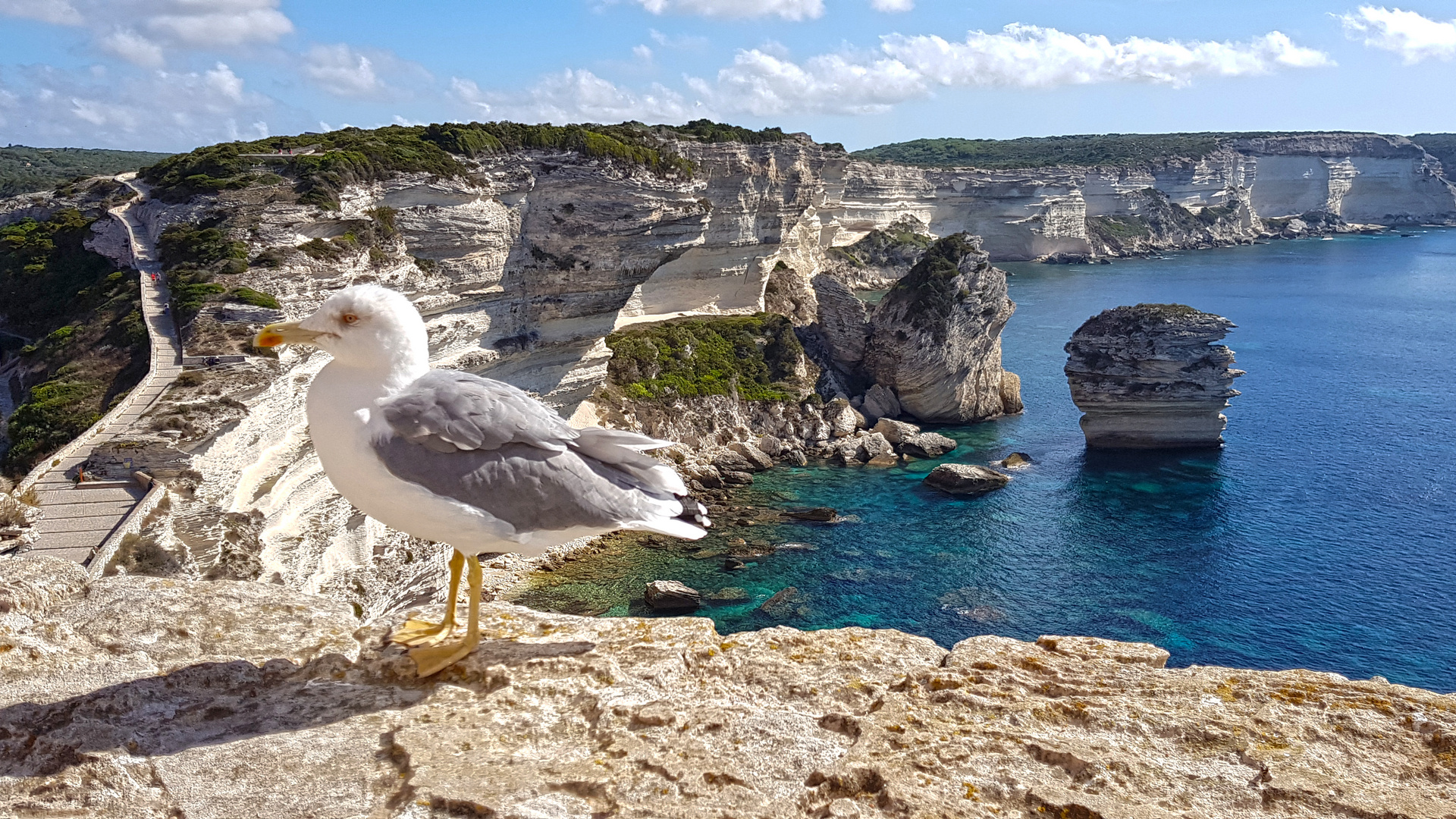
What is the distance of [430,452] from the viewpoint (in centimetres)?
620

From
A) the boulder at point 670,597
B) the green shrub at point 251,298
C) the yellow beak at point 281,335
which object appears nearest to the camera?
the yellow beak at point 281,335

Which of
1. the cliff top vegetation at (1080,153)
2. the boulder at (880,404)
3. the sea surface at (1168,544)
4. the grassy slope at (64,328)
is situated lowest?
the sea surface at (1168,544)

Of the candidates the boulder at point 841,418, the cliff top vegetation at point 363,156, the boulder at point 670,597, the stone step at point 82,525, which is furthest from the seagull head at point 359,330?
the boulder at point 841,418

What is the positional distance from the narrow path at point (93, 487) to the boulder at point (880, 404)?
1685 inches

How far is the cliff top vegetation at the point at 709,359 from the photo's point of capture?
178 ft

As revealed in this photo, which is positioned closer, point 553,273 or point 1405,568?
point 1405,568

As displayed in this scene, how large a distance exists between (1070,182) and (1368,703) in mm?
149699

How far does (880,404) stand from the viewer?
62250 millimetres

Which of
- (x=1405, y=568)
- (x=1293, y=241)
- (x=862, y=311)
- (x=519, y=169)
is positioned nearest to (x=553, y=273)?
(x=519, y=169)

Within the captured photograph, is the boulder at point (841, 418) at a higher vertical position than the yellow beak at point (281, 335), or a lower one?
lower

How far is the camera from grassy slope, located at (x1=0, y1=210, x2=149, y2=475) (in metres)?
28.2

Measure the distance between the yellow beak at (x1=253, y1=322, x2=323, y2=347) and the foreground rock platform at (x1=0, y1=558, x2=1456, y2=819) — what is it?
232cm

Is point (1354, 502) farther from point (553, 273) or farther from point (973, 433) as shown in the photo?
point (553, 273)

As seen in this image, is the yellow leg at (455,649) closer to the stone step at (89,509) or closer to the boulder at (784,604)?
the stone step at (89,509)
